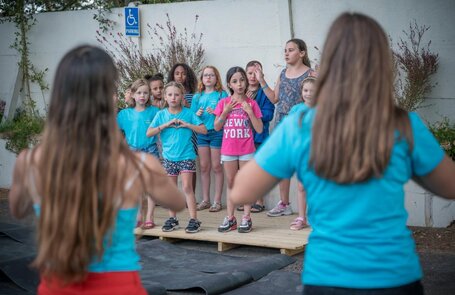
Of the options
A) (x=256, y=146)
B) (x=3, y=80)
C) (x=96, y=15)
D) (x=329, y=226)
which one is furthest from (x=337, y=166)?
(x=3, y=80)

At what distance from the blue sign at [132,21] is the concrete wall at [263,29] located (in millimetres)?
153

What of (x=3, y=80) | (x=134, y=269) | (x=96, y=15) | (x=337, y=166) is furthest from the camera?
(x=3, y=80)

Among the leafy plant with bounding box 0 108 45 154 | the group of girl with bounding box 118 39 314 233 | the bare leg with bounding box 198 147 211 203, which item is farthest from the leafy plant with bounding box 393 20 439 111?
→ the leafy plant with bounding box 0 108 45 154

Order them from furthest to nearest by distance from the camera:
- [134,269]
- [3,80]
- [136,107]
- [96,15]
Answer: [3,80], [96,15], [136,107], [134,269]

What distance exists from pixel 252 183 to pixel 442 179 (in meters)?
0.71

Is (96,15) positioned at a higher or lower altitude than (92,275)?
higher

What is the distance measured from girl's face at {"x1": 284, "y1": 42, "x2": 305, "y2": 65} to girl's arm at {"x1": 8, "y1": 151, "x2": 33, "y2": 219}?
5.62 metres

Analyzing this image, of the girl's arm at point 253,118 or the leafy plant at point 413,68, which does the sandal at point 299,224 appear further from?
the leafy plant at point 413,68

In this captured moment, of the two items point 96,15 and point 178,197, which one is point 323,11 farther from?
point 178,197

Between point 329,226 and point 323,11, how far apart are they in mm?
7535

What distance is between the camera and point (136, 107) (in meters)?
8.53

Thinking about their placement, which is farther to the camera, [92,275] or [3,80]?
Result: [3,80]

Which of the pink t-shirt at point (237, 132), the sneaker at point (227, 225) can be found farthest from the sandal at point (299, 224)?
the pink t-shirt at point (237, 132)

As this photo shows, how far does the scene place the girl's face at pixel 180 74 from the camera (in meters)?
9.18
